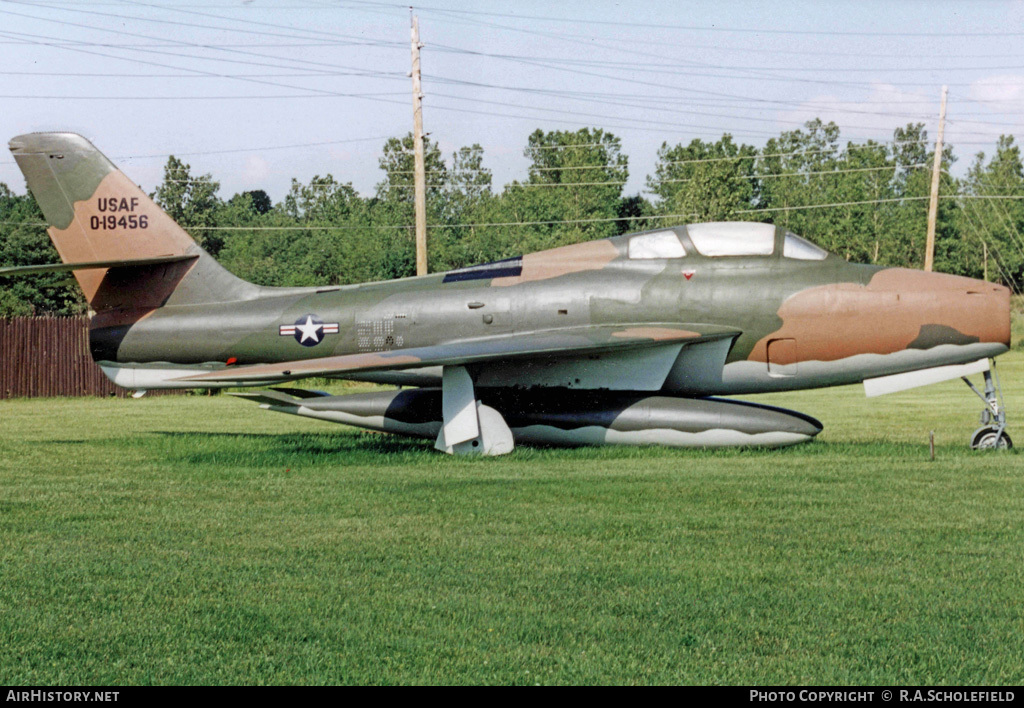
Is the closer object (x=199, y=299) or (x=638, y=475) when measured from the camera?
(x=638, y=475)

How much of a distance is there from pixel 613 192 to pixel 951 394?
52.8 meters

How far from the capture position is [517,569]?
6980 millimetres

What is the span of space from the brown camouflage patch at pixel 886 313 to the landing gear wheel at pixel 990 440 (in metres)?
1.19

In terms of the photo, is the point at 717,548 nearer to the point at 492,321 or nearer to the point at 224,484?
the point at 224,484

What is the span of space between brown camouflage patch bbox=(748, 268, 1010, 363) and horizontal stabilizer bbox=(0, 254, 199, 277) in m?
8.43

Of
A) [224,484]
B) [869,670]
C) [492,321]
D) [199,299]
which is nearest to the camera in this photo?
[869,670]

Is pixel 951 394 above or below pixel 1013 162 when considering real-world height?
below

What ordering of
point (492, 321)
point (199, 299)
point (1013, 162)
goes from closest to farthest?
point (492, 321)
point (199, 299)
point (1013, 162)

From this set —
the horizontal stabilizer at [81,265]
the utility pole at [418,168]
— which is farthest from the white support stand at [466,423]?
the utility pole at [418,168]

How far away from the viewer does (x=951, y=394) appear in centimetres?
2862

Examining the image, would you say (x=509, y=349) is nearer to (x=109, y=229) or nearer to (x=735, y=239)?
(x=735, y=239)

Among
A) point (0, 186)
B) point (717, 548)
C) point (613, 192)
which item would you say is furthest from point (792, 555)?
point (0, 186)

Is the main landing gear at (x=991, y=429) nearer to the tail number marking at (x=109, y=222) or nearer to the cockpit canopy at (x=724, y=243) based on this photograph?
the cockpit canopy at (x=724, y=243)

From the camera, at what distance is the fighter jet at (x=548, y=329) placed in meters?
13.4
